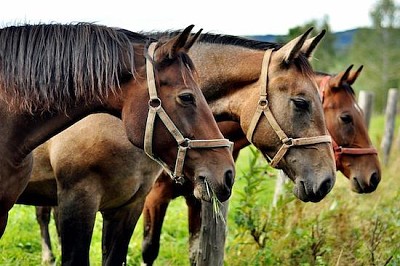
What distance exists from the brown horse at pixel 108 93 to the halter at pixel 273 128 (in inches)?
30.7

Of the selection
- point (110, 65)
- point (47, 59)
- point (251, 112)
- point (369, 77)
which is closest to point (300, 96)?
point (251, 112)

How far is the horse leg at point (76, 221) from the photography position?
4059 millimetres

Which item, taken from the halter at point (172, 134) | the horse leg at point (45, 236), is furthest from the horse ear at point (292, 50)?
the horse leg at point (45, 236)

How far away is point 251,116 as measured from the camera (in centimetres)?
405

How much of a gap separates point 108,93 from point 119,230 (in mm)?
1585

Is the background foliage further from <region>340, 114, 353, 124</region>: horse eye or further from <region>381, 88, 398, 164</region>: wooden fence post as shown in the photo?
<region>381, 88, 398, 164</region>: wooden fence post

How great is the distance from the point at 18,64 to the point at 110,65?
49cm

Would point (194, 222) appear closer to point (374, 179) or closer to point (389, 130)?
point (374, 179)

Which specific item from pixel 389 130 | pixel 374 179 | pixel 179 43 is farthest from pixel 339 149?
pixel 389 130

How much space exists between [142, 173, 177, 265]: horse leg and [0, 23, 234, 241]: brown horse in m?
1.88

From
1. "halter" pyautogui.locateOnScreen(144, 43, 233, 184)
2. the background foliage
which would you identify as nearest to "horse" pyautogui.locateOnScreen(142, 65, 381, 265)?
the background foliage

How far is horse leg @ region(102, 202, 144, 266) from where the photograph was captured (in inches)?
180

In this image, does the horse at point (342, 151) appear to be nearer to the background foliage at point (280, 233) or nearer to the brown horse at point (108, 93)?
the background foliage at point (280, 233)

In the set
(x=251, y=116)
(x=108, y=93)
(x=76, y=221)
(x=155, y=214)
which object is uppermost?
(x=108, y=93)
